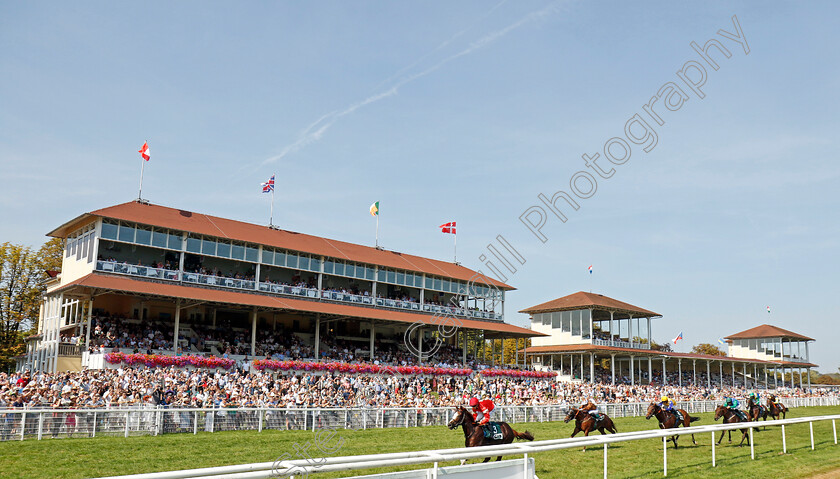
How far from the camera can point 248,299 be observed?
95.9 feet

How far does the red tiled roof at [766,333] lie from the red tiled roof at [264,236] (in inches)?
1087

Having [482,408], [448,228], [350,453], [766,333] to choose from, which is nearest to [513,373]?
[448,228]

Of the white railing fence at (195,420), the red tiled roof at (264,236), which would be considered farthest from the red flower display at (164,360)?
the red tiled roof at (264,236)

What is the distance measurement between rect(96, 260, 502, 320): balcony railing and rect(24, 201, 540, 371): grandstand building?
5cm

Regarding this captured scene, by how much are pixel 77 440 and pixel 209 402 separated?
14.6 ft

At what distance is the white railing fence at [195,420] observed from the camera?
1338cm

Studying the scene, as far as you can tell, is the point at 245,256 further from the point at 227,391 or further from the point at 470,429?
the point at 470,429

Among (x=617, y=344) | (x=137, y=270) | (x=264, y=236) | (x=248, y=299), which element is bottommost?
(x=617, y=344)

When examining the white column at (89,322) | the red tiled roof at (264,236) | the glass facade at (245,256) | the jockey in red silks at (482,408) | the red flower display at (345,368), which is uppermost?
the red tiled roof at (264,236)

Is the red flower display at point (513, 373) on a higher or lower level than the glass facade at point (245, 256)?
lower

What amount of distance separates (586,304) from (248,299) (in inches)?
927

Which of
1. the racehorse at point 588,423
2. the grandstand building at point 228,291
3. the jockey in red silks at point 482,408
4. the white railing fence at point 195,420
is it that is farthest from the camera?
the grandstand building at point 228,291

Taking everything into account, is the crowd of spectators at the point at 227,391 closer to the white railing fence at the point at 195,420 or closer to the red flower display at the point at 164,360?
the red flower display at the point at 164,360

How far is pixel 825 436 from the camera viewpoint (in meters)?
16.6
